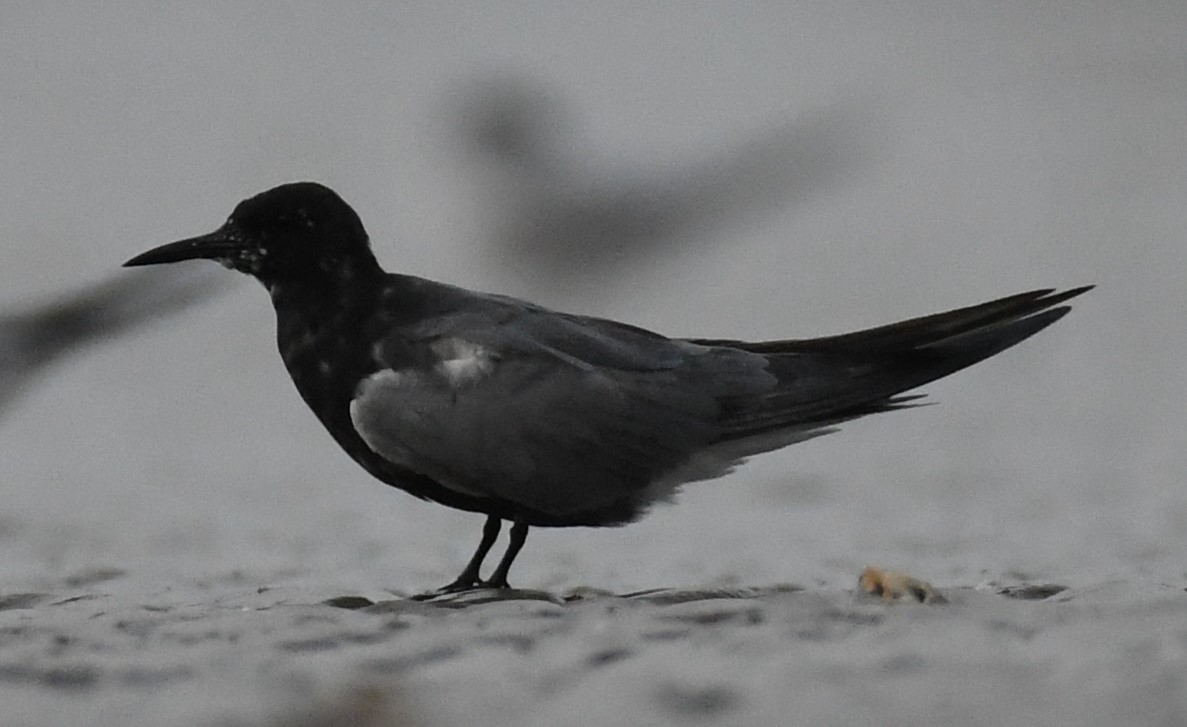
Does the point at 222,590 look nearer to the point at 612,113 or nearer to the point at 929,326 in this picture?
the point at 929,326

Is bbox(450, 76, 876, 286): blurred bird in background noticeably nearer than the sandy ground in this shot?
No

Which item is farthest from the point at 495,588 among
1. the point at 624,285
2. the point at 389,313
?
the point at 624,285

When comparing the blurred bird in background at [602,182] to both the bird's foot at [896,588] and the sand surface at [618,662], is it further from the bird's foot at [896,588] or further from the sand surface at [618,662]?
the sand surface at [618,662]

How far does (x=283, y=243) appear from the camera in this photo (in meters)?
4.50

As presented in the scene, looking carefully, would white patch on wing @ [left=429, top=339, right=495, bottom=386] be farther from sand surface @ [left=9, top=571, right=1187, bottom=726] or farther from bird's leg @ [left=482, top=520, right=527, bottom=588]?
sand surface @ [left=9, top=571, right=1187, bottom=726]

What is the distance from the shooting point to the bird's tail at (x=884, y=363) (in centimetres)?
439

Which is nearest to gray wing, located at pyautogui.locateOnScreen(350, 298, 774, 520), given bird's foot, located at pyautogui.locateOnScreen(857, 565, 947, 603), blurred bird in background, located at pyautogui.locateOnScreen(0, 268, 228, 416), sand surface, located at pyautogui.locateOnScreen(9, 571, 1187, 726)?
sand surface, located at pyautogui.locateOnScreen(9, 571, 1187, 726)

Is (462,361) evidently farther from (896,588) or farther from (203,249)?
(896,588)

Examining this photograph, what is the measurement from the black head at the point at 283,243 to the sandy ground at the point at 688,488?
69 cm

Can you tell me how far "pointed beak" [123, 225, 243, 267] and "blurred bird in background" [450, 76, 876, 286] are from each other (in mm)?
4488

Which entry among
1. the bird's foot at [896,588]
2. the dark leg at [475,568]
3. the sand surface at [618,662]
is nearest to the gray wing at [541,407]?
the dark leg at [475,568]

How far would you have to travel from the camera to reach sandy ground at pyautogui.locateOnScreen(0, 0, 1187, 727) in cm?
313

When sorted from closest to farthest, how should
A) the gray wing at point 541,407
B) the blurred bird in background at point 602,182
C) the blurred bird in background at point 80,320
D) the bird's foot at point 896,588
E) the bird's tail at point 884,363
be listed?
the bird's foot at point 896,588
the gray wing at point 541,407
the bird's tail at point 884,363
the blurred bird in background at point 80,320
the blurred bird in background at point 602,182

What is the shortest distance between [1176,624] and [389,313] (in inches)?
70.3
